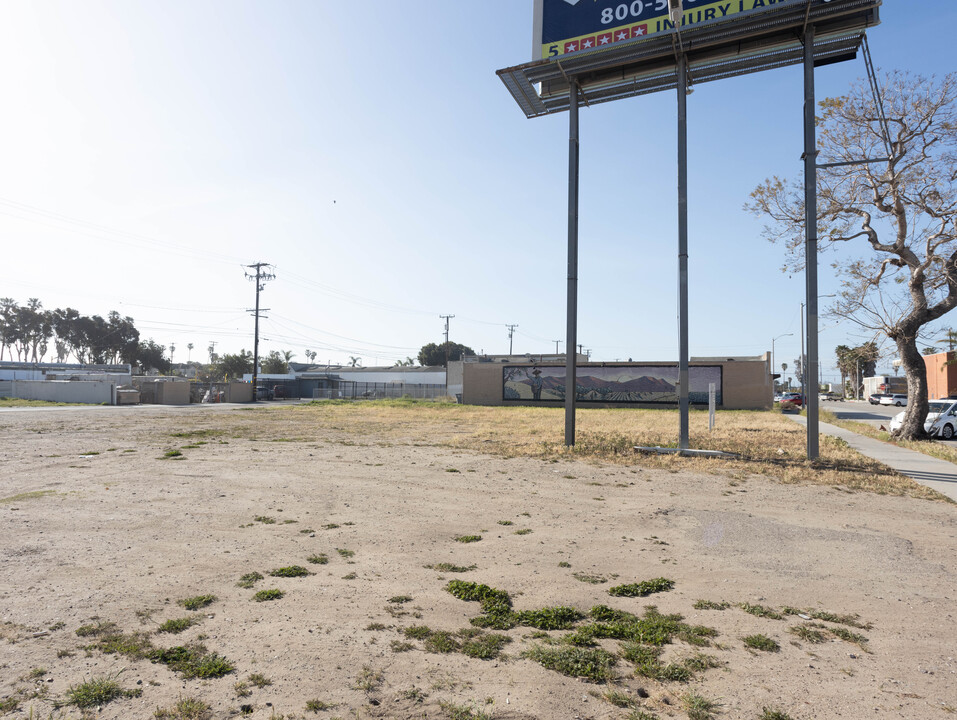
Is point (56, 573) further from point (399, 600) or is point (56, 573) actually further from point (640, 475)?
point (640, 475)

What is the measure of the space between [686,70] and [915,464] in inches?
443

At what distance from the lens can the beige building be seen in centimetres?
4147

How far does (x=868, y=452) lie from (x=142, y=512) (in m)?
16.4

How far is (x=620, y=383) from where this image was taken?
4397 cm

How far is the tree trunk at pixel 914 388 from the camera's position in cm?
1758

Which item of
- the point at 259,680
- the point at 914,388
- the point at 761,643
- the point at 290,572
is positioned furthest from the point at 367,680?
the point at 914,388

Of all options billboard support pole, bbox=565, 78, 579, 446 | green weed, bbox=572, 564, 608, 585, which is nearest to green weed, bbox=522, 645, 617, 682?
green weed, bbox=572, 564, 608, 585

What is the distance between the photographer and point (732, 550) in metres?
6.06

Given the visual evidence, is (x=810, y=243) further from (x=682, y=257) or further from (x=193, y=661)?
(x=193, y=661)

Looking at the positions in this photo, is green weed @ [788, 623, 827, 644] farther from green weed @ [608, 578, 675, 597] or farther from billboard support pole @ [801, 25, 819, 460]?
billboard support pole @ [801, 25, 819, 460]

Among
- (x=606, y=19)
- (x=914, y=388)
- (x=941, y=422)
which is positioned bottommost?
(x=941, y=422)

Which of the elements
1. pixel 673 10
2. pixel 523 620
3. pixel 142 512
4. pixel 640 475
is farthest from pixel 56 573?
pixel 673 10

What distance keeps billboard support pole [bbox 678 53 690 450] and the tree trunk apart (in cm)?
847

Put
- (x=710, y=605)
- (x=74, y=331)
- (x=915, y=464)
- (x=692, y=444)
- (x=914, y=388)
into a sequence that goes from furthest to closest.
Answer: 1. (x=74, y=331)
2. (x=914, y=388)
3. (x=692, y=444)
4. (x=915, y=464)
5. (x=710, y=605)
